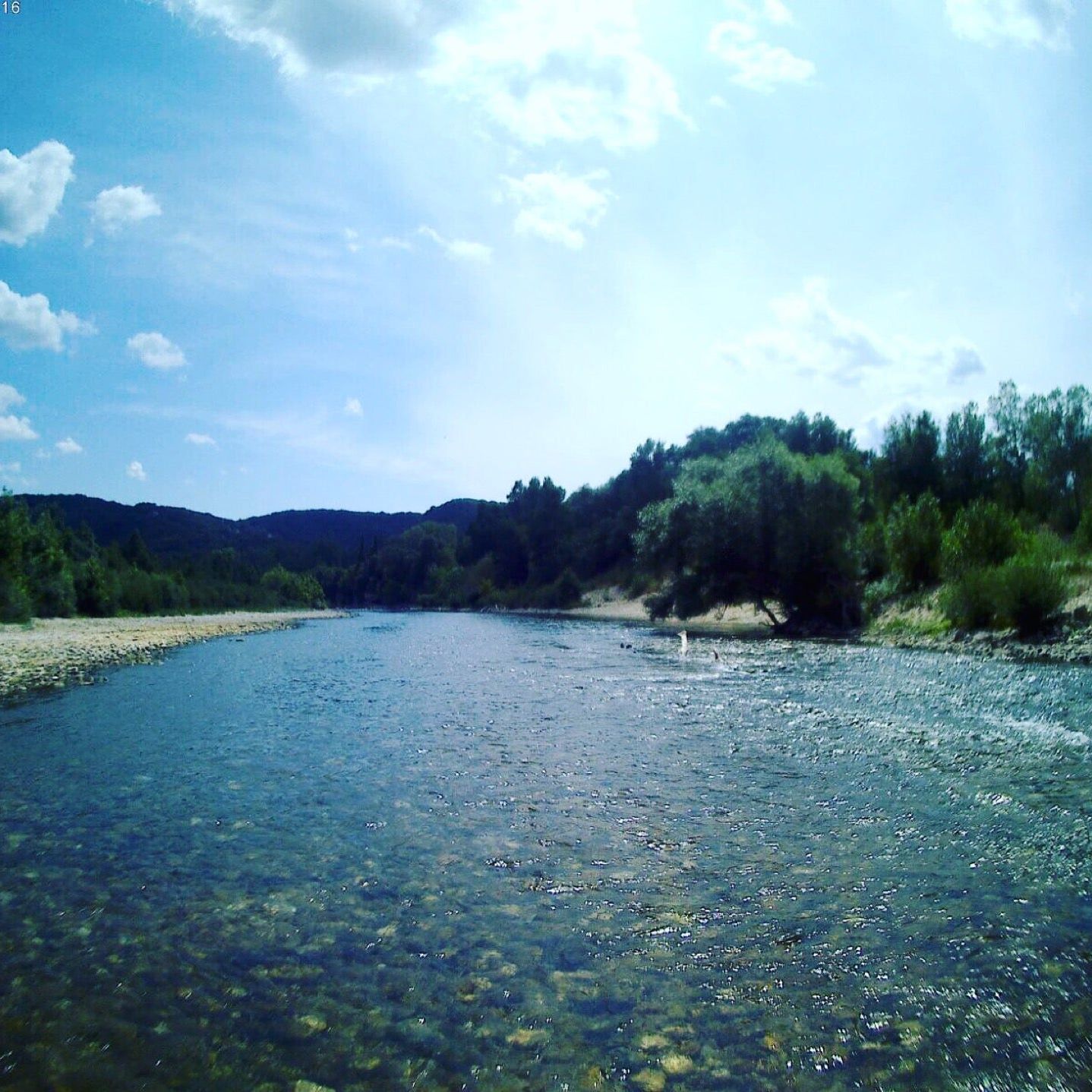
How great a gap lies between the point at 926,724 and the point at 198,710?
65.5 ft

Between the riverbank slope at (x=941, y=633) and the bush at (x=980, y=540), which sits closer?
the riverbank slope at (x=941, y=633)

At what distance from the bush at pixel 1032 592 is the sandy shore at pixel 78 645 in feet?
137

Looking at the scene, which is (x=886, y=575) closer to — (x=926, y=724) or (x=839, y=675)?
(x=839, y=675)

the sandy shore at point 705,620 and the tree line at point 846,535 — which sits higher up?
the tree line at point 846,535

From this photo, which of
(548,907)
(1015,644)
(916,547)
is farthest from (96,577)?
(548,907)

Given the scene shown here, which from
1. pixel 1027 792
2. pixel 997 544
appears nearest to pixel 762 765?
pixel 1027 792

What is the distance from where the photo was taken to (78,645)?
49625mm

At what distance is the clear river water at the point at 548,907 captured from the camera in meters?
6.55

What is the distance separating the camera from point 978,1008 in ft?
23.6

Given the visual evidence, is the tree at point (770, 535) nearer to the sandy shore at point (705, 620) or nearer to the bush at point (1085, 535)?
the sandy shore at point (705, 620)

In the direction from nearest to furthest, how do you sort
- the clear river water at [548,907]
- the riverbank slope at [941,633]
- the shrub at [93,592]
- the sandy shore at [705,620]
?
the clear river water at [548,907] → the riverbank slope at [941,633] → the sandy shore at [705,620] → the shrub at [93,592]

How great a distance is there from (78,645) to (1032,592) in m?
51.7

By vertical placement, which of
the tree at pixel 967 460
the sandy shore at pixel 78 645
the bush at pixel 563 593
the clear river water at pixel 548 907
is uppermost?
the tree at pixel 967 460

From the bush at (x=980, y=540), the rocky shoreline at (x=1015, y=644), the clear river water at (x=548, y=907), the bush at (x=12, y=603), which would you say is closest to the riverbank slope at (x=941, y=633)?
the rocky shoreline at (x=1015, y=644)
